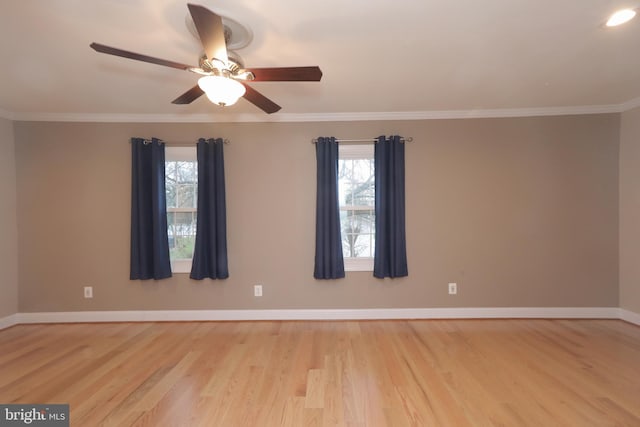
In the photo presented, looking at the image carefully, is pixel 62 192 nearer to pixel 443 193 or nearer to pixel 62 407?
pixel 62 407

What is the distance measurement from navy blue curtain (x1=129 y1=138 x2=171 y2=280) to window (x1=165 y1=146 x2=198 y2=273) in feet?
0.53

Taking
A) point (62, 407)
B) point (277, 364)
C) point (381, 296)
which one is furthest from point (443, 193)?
point (62, 407)

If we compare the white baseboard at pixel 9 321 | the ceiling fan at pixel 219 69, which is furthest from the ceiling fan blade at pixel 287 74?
the white baseboard at pixel 9 321

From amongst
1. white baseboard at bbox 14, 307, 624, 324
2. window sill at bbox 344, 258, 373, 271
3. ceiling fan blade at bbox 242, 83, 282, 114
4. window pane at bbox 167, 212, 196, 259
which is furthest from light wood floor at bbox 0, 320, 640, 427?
ceiling fan blade at bbox 242, 83, 282, 114

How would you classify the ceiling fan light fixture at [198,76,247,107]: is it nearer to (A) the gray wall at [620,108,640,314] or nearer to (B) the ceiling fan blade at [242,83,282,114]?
(B) the ceiling fan blade at [242,83,282,114]

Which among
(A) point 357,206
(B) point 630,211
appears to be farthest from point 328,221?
(B) point 630,211

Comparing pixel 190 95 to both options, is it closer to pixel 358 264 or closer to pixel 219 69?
pixel 219 69

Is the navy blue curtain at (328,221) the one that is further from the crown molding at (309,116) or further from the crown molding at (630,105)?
the crown molding at (630,105)

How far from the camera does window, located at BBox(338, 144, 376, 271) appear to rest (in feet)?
10.1

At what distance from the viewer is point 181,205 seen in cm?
308

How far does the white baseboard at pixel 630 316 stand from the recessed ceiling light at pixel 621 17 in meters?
2.97

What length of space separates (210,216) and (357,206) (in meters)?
1.75

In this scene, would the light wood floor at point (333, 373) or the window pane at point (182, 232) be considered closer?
the light wood floor at point (333, 373)

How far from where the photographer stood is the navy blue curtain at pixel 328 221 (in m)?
2.88
